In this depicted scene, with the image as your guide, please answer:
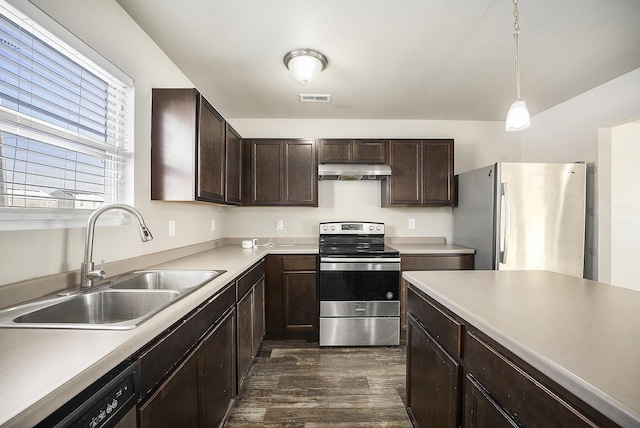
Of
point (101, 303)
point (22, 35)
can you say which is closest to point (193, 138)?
point (22, 35)

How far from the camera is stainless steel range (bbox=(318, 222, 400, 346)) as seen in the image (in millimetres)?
2707

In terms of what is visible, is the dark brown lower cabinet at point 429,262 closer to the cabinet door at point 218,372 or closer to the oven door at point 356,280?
the oven door at point 356,280

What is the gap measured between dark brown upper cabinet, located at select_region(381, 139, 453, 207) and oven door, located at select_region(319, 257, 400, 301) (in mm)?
829

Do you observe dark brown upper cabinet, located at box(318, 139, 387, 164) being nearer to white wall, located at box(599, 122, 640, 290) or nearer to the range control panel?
the range control panel

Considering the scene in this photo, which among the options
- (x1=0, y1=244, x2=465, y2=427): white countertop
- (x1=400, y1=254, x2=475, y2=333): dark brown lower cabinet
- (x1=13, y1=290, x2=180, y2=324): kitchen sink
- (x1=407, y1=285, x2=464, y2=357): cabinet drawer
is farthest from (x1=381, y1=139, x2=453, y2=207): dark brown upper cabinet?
(x1=0, y1=244, x2=465, y2=427): white countertop

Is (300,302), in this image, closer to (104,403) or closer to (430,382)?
(430,382)

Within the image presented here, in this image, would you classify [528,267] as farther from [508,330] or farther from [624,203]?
[508,330]

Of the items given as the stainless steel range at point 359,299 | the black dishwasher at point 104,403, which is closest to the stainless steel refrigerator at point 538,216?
the stainless steel range at point 359,299

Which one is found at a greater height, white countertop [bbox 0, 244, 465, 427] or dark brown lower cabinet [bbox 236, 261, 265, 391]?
white countertop [bbox 0, 244, 465, 427]

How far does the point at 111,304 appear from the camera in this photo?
1.28 metres

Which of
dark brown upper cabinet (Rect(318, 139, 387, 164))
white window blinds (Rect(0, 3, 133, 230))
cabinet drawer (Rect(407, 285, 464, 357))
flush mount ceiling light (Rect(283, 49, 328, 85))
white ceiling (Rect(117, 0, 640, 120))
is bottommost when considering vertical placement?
cabinet drawer (Rect(407, 285, 464, 357))

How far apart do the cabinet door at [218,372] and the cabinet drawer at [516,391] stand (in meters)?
1.13

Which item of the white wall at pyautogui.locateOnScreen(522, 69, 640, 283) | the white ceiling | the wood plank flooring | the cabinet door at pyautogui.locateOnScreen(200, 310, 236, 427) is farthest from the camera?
the white wall at pyautogui.locateOnScreen(522, 69, 640, 283)

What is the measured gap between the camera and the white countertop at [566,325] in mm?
563
